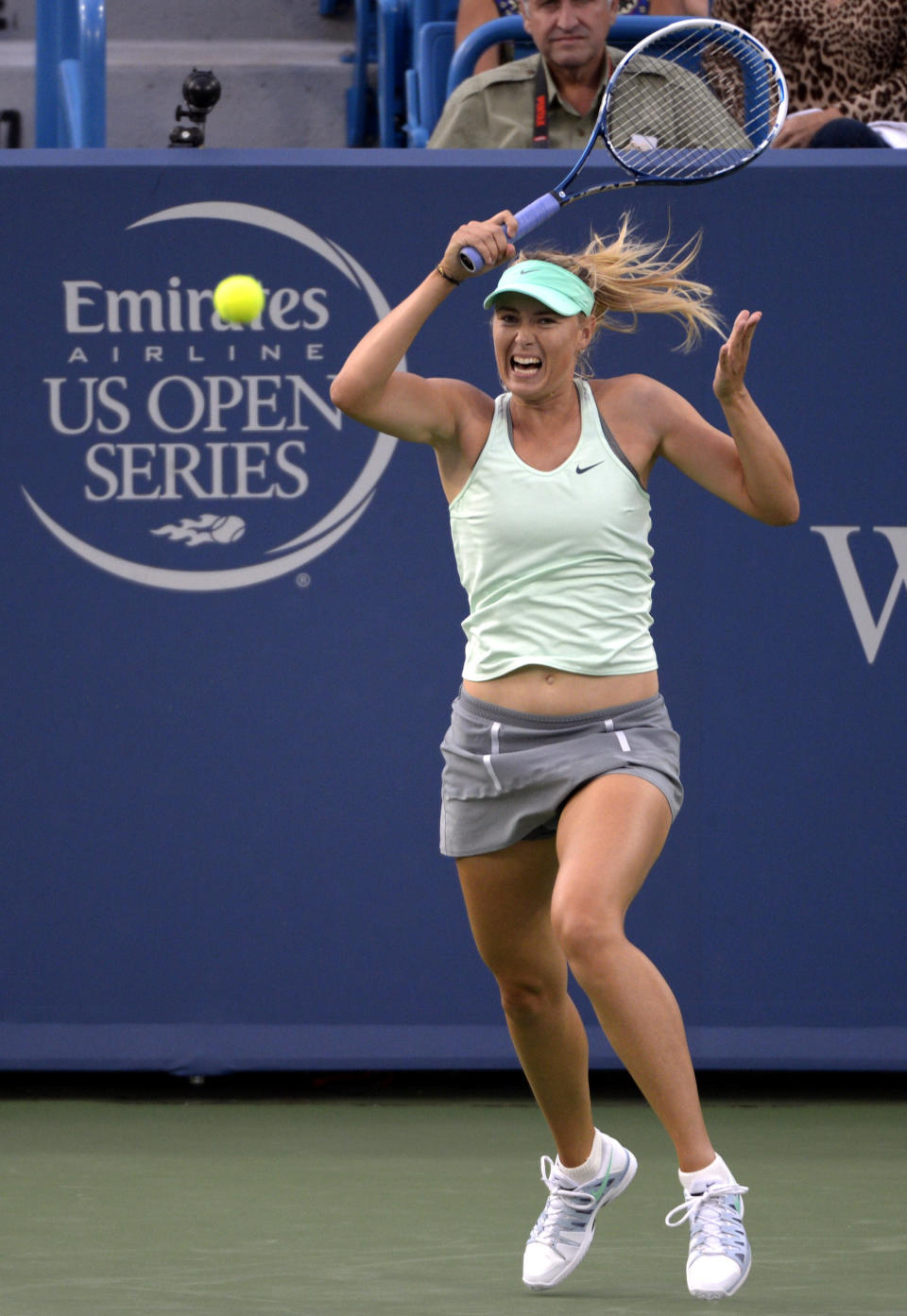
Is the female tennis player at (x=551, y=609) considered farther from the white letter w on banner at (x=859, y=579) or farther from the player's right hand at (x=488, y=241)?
the white letter w on banner at (x=859, y=579)

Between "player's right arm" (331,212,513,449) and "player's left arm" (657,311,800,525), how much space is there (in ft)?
1.32

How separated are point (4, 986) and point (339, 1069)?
2.83 feet

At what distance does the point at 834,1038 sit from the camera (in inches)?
200

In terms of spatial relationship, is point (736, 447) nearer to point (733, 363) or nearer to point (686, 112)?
point (733, 363)

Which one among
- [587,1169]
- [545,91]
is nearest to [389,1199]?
[587,1169]

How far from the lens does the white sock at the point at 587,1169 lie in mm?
3572

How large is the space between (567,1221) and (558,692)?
91cm

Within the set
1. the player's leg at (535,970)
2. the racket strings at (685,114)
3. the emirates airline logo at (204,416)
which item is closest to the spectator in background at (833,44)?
the racket strings at (685,114)

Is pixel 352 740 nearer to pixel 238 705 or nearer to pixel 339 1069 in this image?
pixel 238 705

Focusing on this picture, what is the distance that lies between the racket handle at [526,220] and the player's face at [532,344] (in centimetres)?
11

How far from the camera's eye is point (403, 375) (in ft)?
11.9

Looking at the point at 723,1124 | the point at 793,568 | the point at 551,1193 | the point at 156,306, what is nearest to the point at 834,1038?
the point at 723,1124

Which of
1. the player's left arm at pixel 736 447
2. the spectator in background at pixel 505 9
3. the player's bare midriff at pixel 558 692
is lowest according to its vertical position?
the player's bare midriff at pixel 558 692

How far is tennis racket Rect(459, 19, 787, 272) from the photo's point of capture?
4.34m
